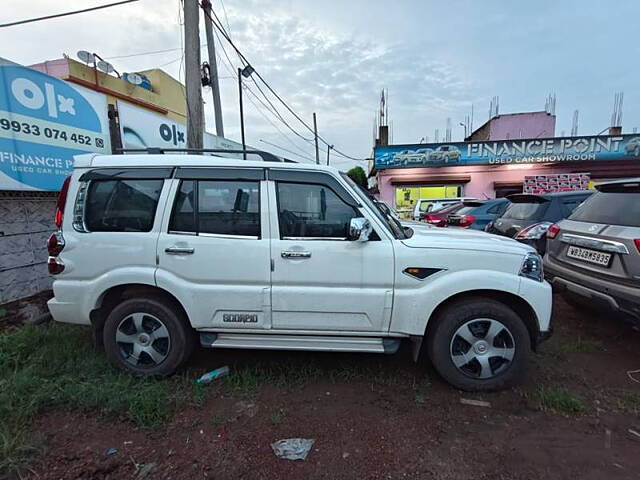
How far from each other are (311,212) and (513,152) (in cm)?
1953

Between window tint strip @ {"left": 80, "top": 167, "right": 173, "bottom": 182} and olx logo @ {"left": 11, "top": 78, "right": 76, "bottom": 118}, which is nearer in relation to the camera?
window tint strip @ {"left": 80, "top": 167, "right": 173, "bottom": 182}

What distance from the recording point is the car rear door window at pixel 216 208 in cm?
270

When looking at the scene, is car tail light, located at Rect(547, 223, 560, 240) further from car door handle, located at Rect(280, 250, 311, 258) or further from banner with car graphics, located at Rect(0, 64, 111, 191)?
banner with car graphics, located at Rect(0, 64, 111, 191)

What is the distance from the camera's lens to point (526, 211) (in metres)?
5.28

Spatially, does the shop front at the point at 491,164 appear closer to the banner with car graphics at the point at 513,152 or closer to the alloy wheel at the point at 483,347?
the banner with car graphics at the point at 513,152

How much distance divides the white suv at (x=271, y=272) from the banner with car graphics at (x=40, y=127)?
231 centimetres

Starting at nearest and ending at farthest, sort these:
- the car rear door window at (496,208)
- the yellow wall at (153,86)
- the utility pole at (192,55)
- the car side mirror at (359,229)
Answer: the car side mirror at (359,229) → the utility pole at (192,55) → the car rear door window at (496,208) → the yellow wall at (153,86)

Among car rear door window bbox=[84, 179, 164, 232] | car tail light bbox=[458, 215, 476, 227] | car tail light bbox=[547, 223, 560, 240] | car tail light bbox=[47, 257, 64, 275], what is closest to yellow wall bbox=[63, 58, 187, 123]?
car tail light bbox=[458, 215, 476, 227]

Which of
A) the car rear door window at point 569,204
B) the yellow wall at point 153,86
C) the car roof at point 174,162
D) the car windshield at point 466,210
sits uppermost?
the yellow wall at point 153,86

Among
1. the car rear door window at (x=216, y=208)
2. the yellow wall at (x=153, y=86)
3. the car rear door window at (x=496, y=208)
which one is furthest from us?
the yellow wall at (x=153, y=86)

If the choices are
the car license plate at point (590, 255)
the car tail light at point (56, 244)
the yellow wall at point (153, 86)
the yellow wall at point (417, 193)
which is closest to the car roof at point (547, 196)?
the car license plate at point (590, 255)

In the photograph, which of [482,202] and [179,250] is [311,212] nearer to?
[179,250]

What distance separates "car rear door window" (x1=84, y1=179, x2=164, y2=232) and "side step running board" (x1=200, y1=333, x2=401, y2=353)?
1.18 m

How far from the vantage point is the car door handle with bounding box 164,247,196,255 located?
8.72 ft
